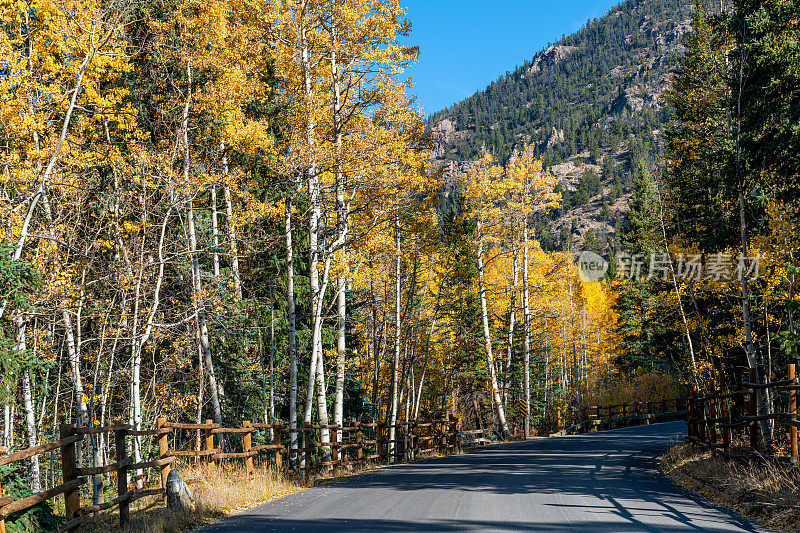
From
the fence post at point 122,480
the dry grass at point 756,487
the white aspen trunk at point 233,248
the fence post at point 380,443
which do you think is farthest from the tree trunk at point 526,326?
the fence post at point 122,480

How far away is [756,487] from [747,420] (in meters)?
2.04

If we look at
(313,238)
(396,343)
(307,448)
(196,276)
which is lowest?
(307,448)

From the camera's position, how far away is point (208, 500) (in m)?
10.1

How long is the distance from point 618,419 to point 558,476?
26.9 meters

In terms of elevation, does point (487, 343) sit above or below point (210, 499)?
above

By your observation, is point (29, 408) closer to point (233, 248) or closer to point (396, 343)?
point (233, 248)

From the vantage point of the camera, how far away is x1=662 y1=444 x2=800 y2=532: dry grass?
819 centimetres

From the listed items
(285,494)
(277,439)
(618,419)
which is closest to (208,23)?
(277,439)

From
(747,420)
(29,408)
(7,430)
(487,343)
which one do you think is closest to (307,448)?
(29,408)

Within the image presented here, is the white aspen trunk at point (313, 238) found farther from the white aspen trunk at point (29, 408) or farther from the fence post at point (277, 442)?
the white aspen trunk at point (29, 408)

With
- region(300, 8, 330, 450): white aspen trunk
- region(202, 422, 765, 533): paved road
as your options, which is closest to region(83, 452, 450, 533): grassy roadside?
region(202, 422, 765, 533): paved road

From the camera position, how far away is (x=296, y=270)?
2177 centimetres

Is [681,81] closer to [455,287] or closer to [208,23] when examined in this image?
[455,287]

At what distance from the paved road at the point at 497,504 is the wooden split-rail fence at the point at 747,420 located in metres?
1.57
